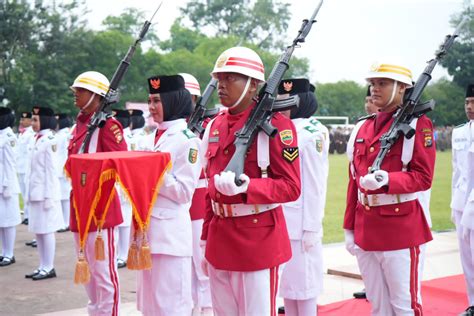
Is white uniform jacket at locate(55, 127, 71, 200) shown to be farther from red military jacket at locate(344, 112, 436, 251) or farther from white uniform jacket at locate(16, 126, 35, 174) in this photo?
red military jacket at locate(344, 112, 436, 251)

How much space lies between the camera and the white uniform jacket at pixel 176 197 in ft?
13.6

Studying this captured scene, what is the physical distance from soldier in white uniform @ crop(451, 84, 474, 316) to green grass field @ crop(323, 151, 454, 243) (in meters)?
3.81

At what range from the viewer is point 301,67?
40.5 meters

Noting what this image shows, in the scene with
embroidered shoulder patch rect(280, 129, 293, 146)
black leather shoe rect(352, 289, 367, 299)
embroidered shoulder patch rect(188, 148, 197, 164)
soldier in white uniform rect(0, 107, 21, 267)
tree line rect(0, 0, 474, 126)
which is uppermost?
tree line rect(0, 0, 474, 126)

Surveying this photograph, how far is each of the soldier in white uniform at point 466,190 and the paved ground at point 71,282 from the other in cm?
112

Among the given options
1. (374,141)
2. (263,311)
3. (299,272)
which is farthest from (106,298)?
(374,141)

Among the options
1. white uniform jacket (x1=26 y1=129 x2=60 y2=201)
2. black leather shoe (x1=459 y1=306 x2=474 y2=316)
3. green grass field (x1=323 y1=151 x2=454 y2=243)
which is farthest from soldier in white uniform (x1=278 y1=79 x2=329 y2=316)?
green grass field (x1=323 y1=151 x2=454 y2=243)

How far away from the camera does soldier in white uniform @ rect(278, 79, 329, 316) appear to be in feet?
16.2

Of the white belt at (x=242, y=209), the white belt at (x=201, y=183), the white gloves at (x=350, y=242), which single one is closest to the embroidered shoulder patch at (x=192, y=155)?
the white belt at (x=242, y=209)

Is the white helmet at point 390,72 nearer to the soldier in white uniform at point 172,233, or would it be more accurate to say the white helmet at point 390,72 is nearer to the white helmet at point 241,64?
the white helmet at point 241,64

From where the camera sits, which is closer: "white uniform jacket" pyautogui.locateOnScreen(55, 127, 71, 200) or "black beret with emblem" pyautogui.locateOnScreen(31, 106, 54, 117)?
"black beret with emblem" pyautogui.locateOnScreen(31, 106, 54, 117)

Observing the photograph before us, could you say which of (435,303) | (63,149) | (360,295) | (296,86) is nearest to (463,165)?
(435,303)

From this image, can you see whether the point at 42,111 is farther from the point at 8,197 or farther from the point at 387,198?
the point at 387,198

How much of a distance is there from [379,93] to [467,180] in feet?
8.05
